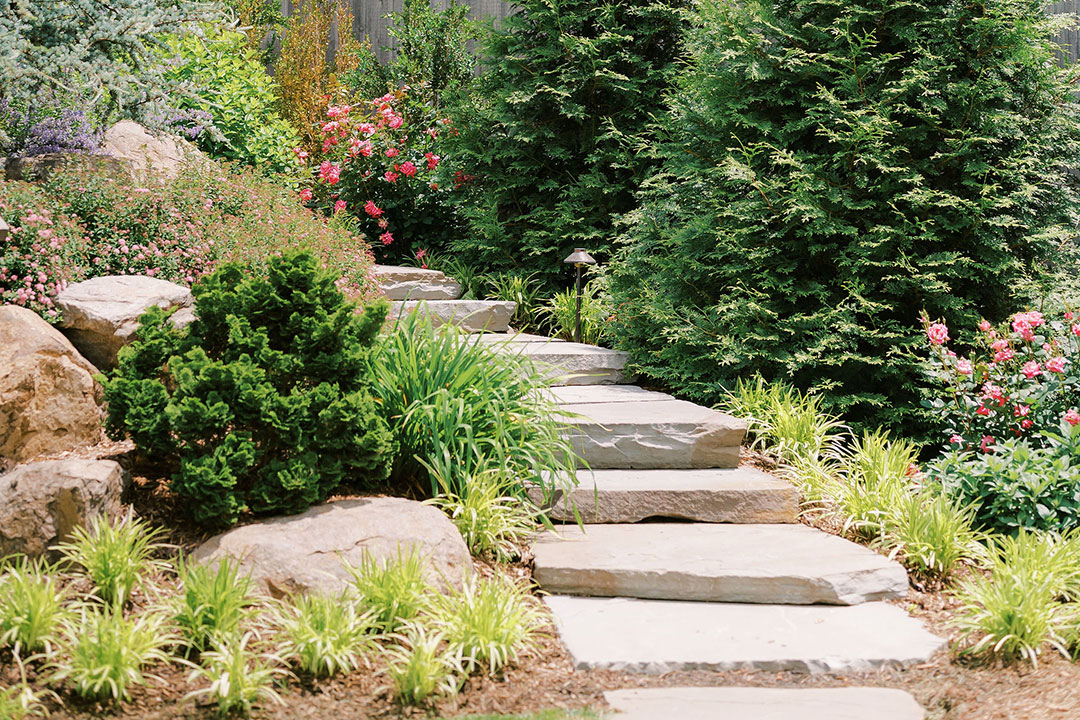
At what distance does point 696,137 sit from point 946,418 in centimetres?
235

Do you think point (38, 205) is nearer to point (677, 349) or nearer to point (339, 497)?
point (339, 497)

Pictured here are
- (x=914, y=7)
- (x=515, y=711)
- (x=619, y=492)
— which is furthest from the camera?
(x=914, y=7)

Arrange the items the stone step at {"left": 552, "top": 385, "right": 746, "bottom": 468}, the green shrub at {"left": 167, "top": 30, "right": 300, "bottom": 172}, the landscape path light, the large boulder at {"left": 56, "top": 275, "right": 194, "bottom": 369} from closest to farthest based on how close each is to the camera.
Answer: the large boulder at {"left": 56, "top": 275, "right": 194, "bottom": 369}
the stone step at {"left": 552, "top": 385, "right": 746, "bottom": 468}
the landscape path light
the green shrub at {"left": 167, "top": 30, "right": 300, "bottom": 172}

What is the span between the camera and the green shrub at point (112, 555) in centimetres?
311

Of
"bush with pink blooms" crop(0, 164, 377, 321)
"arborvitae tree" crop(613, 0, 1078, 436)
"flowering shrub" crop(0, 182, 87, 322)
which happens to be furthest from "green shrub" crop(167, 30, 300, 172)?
"arborvitae tree" crop(613, 0, 1078, 436)

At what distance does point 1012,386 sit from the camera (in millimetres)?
4598

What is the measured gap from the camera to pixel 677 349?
5453 mm

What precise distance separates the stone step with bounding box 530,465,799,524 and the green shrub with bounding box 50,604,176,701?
1799mm

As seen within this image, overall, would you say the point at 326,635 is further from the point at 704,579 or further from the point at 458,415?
the point at 704,579

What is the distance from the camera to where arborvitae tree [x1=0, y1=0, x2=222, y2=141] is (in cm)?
526

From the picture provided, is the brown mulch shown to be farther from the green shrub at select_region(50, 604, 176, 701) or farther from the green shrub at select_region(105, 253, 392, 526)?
the green shrub at select_region(105, 253, 392, 526)

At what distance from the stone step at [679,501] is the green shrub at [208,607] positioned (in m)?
1.53

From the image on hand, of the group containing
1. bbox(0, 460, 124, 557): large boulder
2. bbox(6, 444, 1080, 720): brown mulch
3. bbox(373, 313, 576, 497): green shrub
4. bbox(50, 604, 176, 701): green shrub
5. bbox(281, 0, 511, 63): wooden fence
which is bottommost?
bbox(6, 444, 1080, 720): brown mulch

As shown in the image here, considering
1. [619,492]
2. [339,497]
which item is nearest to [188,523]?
[339,497]
